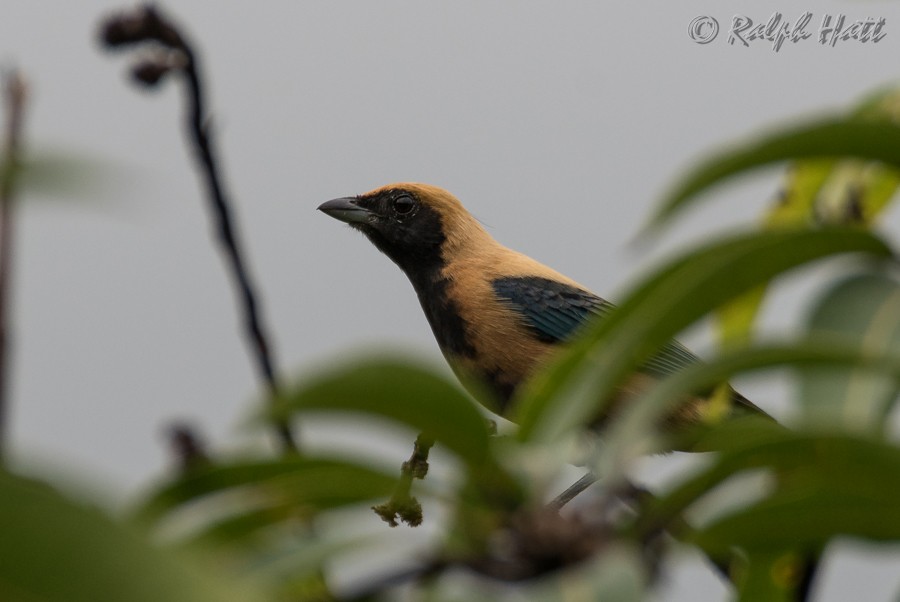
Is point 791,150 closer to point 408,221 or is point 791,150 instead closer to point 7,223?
point 7,223

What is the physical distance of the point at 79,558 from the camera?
1007 mm

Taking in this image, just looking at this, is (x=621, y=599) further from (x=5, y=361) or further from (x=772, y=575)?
(x=772, y=575)

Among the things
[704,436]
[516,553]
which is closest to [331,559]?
[516,553]

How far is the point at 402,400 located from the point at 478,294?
4465 mm

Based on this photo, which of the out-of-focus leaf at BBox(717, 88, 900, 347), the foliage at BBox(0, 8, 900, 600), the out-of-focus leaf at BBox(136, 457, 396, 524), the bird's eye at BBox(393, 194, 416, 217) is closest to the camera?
the foliage at BBox(0, 8, 900, 600)

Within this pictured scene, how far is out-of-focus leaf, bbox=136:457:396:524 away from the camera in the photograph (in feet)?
5.28

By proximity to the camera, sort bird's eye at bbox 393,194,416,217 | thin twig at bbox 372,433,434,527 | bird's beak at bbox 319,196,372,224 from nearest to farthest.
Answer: thin twig at bbox 372,433,434,527 < bird's beak at bbox 319,196,372,224 < bird's eye at bbox 393,194,416,217

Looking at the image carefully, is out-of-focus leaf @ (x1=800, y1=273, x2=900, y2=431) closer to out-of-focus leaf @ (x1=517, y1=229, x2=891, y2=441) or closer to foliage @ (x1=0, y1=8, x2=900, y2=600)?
foliage @ (x1=0, y1=8, x2=900, y2=600)

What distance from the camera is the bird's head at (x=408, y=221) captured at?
6477mm

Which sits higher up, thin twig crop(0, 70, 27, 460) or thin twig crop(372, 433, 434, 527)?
thin twig crop(0, 70, 27, 460)

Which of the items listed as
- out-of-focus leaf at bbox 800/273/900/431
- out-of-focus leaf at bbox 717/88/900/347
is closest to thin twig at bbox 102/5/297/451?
out-of-focus leaf at bbox 800/273/900/431

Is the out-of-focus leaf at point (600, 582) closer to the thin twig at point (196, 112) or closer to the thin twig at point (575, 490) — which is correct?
the thin twig at point (196, 112)

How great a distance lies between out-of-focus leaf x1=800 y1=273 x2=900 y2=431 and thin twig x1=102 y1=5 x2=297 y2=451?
79cm

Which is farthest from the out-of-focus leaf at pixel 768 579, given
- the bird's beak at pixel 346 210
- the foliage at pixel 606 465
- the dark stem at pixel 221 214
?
the bird's beak at pixel 346 210
